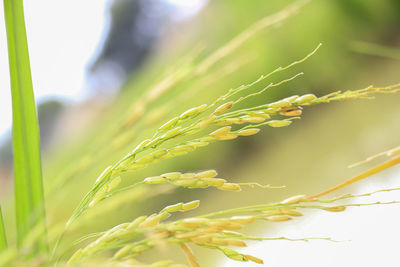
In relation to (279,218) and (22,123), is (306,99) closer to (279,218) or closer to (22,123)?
(279,218)

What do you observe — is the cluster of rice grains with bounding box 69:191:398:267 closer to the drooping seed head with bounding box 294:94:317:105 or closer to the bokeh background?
the drooping seed head with bounding box 294:94:317:105

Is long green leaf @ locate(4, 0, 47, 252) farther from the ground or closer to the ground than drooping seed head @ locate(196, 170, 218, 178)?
farther from the ground

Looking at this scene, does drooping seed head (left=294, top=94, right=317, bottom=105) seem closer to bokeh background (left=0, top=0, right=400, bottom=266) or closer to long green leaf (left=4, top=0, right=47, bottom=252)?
long green leaf (left=4, top=0, right=47, bottom=252)

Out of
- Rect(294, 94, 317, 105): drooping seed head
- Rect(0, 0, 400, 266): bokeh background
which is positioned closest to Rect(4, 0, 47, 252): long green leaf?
Rect(294, 94, 317, 105): drooping seed head

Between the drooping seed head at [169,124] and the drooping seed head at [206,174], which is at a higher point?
the drooping seed head at [169,124]

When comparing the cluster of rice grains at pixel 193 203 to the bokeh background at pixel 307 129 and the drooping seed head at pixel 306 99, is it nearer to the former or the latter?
the drooping seed head at pixel 306 99

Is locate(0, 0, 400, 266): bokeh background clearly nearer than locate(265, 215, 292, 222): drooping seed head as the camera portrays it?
No

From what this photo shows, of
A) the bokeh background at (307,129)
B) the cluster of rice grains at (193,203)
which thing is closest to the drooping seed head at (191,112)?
the cluster of rice grains at (193,203)

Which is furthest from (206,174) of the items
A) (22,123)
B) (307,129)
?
(307,129)
